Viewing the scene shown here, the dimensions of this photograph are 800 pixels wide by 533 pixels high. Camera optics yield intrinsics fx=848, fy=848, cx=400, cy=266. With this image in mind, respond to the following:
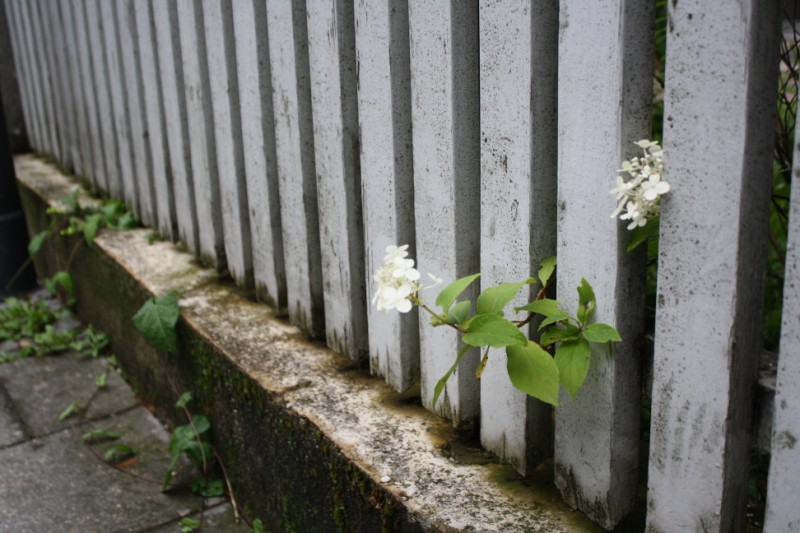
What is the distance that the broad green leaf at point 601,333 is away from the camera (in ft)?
5.02

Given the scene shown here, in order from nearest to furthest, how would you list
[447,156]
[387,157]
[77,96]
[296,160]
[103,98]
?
[447,156] < [387,157] < [296,160] < [103,98] < [77,96]

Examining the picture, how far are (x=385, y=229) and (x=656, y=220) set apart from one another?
790mm

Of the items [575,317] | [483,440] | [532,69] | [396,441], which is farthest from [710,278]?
[396,441]

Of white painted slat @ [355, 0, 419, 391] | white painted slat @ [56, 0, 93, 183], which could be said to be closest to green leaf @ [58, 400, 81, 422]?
white painted slat @ [56, 0, 93, 183]

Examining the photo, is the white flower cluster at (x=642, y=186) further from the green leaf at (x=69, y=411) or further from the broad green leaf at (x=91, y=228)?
the broad green leaf at (x=91, y=228)

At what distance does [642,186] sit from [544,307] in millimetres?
325

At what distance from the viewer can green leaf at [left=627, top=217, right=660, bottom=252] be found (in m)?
1.50

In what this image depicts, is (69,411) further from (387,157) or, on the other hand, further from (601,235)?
(601,235)

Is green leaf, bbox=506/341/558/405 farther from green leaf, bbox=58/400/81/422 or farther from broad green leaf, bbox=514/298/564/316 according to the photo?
green leaf, bbox=58/400/81/422

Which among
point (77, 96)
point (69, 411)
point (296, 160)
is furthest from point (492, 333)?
point (77, 96)

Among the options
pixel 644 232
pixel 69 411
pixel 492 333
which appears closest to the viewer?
pixel 644 232

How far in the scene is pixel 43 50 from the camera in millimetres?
4910

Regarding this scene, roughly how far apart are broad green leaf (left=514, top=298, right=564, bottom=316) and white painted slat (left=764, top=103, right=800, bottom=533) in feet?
1.35

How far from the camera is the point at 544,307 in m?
1.64
